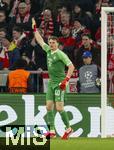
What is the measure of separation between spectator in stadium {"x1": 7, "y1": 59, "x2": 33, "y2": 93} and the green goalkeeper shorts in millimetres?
1561

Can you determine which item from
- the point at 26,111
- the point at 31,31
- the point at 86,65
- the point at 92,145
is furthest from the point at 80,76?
Result: the point at 92,145

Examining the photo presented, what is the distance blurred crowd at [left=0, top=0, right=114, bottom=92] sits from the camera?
18578 millimetres

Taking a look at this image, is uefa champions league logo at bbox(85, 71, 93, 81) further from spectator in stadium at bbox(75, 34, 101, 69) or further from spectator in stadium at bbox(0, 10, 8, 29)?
spectator in stadium at bbox(0, 10, 8, 29)

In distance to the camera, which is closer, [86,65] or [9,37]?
[86,65]

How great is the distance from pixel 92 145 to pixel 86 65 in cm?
443

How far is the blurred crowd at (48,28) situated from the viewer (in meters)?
18.6

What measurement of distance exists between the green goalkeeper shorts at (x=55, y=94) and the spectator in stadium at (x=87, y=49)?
2.02 metres

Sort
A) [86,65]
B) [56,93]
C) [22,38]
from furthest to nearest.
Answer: [22,38] < [86,65] < [56,93]

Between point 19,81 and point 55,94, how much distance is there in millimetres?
1839

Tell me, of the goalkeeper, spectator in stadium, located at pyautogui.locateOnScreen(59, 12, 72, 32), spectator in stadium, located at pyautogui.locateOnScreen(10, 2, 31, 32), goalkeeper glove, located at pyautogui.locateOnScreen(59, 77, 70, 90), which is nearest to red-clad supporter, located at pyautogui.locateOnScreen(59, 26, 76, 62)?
spectator in stadium, located at pyautogui.locateOnScreen(59, 12, 72, 32)

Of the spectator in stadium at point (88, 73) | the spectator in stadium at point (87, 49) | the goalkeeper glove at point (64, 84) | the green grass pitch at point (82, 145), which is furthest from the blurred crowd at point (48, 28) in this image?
the green grass pitch at point (82, 145)

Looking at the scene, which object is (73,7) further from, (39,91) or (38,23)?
(39,91)

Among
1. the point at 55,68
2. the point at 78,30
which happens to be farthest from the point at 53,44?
the point at 78,30

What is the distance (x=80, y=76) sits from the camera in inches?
695
